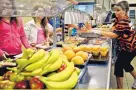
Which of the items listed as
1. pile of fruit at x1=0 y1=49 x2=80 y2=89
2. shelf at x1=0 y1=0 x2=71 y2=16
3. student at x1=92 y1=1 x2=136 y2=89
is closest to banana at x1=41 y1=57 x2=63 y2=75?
pile of fruit at x1=0 y1=49 x2=80 y2=89

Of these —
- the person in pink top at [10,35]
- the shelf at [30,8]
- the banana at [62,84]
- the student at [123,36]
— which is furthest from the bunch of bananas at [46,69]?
the student at [123,36]

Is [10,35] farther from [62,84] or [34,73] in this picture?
[62,84]

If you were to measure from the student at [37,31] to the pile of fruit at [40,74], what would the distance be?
2.43m

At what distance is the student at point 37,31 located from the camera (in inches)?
159

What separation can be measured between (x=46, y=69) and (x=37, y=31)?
268cm

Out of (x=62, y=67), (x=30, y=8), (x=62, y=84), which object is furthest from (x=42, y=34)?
(x=62, y=84)

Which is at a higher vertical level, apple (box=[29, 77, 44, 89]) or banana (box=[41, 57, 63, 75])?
banana (box=[41, 57, 63, 75])

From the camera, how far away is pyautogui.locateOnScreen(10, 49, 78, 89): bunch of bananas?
1342 mm

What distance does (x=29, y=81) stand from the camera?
1.31m

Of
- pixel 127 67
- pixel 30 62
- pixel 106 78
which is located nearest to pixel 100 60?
pixel 106 78

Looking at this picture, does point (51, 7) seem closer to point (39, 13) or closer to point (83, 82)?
point (39, 13)

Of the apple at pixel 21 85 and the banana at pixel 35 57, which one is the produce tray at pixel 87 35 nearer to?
the banana at pixel 35 57

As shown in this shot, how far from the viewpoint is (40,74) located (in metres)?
1.41

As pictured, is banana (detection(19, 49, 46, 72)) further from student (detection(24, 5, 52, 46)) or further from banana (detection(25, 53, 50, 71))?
student (detection(24, 5, 52, 46))
